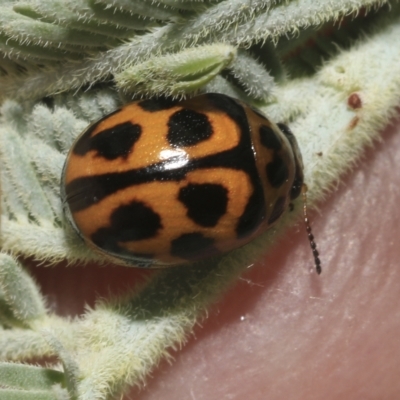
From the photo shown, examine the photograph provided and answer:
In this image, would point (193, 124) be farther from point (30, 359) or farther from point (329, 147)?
point (30, 359)

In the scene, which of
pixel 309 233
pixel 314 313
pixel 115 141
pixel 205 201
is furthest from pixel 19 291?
pixel 314 313

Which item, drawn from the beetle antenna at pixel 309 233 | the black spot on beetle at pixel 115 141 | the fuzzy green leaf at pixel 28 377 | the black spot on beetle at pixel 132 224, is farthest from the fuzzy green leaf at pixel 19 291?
the beetle antenna at pixel 309 233

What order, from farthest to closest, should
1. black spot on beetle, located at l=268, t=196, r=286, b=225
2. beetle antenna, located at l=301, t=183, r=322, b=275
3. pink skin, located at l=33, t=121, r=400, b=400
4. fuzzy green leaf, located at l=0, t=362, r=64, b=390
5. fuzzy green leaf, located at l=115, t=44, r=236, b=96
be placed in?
pink skin, located at l=33, t=121, r=400, b=400 < beetle antenna, located at l=301, t=183, r=322, b=275 < black spot on beetle, located at l=268, t=196, r=286, b=225 < fuzzy green leaf, located at l=0, t=362, r=64, b=390 < fuzzy green leaf, located at l=115, t=44, r=236, b=96

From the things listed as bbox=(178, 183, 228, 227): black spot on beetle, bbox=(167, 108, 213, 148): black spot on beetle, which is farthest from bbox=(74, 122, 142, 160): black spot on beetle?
bbox=(178, 183, 228, 227): black spot on beetle

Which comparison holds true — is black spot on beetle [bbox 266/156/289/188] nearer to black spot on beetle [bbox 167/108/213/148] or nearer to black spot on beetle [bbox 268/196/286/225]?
black spot on beetle [bbox 268/196/286/225]

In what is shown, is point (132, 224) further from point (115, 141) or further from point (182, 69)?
point (182, 69)

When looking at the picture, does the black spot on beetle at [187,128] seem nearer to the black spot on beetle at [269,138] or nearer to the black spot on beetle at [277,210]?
the black spot on beetle at [269,138]
